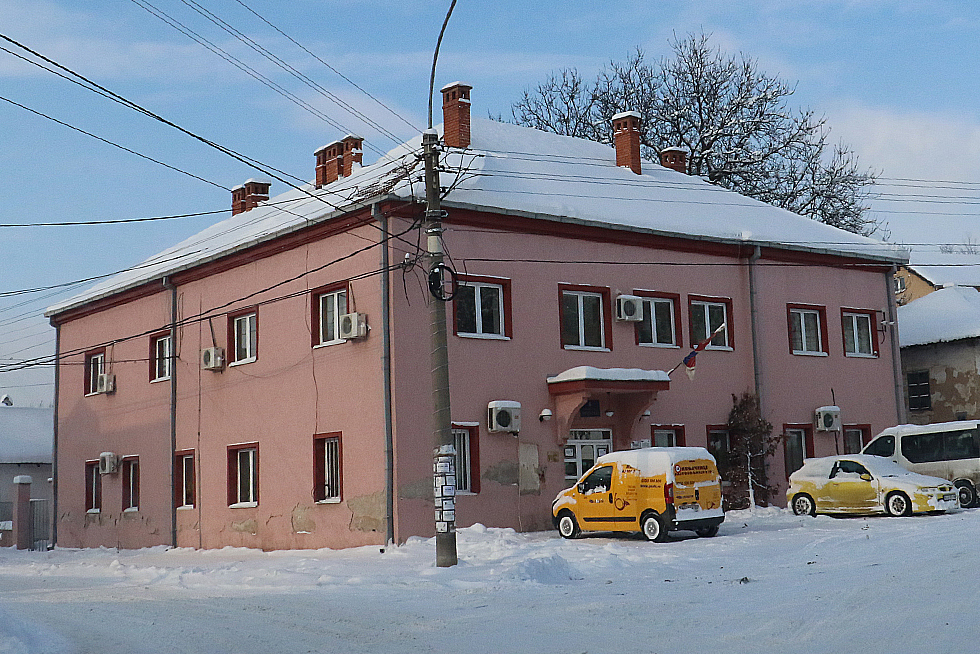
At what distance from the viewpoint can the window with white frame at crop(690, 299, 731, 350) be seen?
28.2 m

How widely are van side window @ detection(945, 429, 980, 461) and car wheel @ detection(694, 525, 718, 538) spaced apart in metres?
7.58

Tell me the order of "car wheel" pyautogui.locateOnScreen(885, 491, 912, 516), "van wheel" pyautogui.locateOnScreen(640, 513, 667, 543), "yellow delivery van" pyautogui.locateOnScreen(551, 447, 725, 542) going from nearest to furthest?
"van wheel" pyautogui.locateOnScreen(640, 513, 667, 543) < "yellow delivery van" pyautogui.locateOnScreen(551, 447, 725, 542) < "car wheel" pyautogui.locateOnScreen(885, 491, 912, 516)

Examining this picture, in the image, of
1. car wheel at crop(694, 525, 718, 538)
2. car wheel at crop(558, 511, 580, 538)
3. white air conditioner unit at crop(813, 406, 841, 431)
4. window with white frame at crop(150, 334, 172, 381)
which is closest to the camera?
car wheel at crop(694, 525, 718, 538)

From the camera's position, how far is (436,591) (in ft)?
48.5

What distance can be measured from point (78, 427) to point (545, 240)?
1689cm

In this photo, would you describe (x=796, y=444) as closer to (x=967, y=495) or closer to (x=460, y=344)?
(x=967, y=495)

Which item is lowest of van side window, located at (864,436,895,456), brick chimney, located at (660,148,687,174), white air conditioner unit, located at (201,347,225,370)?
van side window, located at (864,436,895,456)

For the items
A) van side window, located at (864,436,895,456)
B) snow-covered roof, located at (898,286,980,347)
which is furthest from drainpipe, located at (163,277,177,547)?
snow-covered roof, located at (898,286,980,347)

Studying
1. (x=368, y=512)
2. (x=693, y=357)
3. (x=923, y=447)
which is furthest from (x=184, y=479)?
(x=923, y=447)

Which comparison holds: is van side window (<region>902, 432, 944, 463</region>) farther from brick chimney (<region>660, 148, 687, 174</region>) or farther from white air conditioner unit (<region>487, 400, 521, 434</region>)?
brick chimney (<region>660, 148, 687, 174</region>)

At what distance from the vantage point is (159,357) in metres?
30.5

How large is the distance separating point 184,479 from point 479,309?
31.9ft

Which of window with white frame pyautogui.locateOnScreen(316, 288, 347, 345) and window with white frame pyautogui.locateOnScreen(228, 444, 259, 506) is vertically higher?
window with white frame pyautogui.locateOnScreen(316, 288, 347, 345)

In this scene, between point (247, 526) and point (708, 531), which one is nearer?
point (708, 531)
